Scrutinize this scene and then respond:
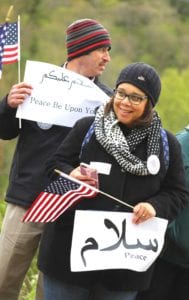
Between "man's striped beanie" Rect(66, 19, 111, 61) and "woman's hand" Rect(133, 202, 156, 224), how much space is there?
1.06m

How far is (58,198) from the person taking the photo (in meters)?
3.56

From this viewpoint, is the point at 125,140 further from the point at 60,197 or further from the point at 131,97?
the point at 60,197

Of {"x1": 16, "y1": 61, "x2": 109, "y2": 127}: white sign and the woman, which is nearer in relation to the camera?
the woman

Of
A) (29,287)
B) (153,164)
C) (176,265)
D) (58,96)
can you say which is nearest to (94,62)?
(58,96)

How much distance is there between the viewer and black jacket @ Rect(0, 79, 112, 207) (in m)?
4.14

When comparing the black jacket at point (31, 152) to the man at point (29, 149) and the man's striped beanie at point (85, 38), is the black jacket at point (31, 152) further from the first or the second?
the man's striped beanie at point (85, 38)

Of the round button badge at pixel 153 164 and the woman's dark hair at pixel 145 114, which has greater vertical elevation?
the woman's dark hair at pixel 145 114

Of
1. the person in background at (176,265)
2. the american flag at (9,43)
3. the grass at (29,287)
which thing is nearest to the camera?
the person in background at (176,265)

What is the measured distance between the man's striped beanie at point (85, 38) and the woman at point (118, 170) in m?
0.59

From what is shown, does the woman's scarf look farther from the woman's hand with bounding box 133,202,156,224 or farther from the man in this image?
the man

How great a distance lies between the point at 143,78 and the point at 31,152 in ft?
2.94

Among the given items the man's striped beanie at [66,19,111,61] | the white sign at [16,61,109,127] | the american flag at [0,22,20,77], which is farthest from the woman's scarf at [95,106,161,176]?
the american flag at [0,22,20,77]

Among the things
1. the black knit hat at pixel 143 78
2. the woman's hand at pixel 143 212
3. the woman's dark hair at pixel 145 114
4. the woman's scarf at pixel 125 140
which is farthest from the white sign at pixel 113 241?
the black knit hat at pixel 143 78

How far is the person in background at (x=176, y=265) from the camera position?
411 cm
